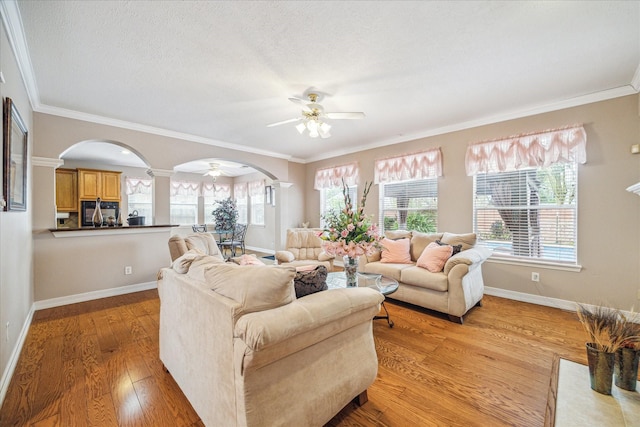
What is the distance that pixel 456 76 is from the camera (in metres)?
2.67

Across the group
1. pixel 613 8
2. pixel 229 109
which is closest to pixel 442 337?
pixel 613 8

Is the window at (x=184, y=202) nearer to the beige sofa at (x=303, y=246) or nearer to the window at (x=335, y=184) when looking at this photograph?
the window at (x=335, y=184)

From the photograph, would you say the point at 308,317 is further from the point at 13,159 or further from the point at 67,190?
the point at 67,190

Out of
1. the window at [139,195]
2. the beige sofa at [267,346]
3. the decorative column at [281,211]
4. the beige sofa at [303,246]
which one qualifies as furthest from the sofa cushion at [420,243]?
the window at [139,195]

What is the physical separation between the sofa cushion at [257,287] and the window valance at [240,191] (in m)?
7.68

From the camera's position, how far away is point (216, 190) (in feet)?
29.1

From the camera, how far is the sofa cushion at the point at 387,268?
3.43 m

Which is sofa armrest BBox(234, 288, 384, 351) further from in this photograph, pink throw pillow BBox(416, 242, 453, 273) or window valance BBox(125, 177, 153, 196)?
window valance BBox(125, 177, 153, 196)

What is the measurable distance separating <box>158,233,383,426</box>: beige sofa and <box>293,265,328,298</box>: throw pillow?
0.33 ft

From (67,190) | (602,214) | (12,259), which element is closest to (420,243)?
(602,214)

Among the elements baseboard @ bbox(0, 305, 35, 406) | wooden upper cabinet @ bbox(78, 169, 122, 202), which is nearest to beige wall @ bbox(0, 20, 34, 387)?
baseboard @ bbox(0, 305, 35, 406)

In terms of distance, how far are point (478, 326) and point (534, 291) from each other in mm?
1338

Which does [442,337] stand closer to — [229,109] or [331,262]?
[331,262]

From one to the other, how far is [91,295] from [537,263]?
6158 mm
